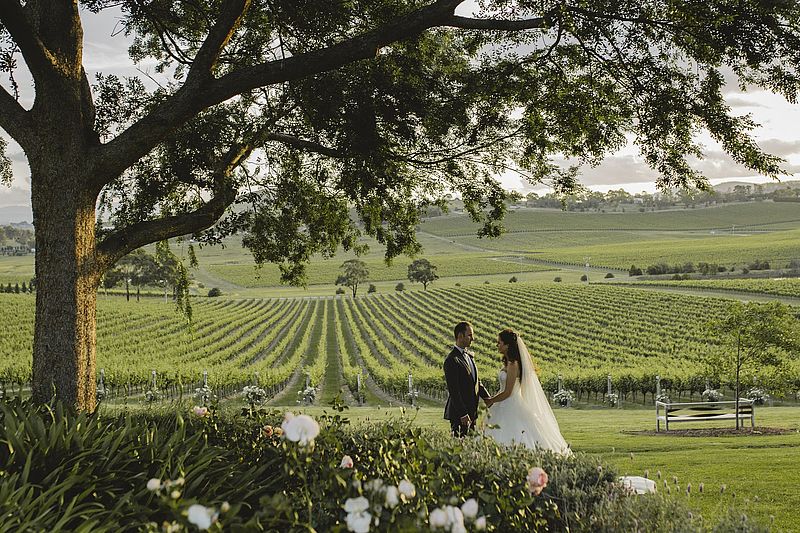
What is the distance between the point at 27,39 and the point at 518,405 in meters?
6.66

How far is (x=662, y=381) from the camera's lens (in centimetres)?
3000

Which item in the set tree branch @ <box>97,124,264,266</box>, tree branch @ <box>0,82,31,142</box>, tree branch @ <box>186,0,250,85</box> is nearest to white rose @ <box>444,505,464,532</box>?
tree branch @ <box>186,0,250,85</box>

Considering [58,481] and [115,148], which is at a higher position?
[115,148]

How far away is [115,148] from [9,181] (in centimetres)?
453

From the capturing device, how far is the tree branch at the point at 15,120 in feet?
22.8

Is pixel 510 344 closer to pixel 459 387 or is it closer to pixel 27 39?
pixel 459 387

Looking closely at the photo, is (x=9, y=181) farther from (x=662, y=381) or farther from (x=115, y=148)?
(x=662, y=381)

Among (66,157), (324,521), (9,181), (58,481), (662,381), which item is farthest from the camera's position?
(662,381)

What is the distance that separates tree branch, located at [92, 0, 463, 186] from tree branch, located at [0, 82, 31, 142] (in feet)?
2.80

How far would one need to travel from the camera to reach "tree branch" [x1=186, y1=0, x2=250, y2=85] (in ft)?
22.8

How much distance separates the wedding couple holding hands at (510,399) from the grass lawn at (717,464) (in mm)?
545

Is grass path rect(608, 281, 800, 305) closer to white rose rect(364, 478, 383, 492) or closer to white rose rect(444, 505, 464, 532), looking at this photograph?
white rose rect(364, 478, 383, 492)

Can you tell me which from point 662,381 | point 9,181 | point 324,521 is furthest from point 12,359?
point 324,521

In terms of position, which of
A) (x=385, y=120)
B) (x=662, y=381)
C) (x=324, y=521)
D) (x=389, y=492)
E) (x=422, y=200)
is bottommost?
(x=662, y=381)
